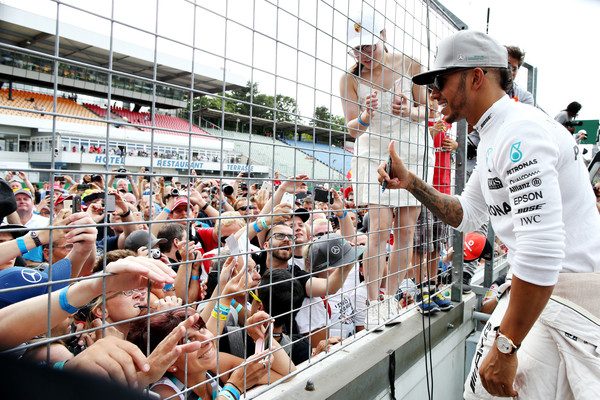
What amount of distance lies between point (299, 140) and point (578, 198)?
1.06 meters

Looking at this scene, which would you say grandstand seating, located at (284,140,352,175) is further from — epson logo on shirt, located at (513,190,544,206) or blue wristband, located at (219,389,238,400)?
blue wristband, located at (219,389,238,400)

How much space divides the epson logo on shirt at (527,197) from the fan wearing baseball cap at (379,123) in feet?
2.34

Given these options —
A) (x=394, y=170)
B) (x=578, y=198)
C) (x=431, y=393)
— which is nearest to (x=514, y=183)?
(x=578, y=198)

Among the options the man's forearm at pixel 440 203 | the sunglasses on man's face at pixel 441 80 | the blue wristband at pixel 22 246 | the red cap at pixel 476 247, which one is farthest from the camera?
the red cap at pixel 476 247

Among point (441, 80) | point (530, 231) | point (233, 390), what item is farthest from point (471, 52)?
point (233, 390)

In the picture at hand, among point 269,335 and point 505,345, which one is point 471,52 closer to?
point 505,345

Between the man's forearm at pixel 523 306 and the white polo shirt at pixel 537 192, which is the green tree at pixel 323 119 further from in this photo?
the man's forearm at pixel 523 306

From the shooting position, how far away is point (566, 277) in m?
1.65

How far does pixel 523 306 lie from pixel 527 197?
0.36 meters

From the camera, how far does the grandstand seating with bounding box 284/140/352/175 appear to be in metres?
1.77

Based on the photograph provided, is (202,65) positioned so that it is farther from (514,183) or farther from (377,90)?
(377,90)

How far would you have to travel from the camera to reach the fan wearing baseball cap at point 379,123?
217 cm

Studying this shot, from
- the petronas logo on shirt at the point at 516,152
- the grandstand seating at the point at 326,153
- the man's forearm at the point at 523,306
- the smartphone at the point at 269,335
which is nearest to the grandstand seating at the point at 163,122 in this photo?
the grandstand seating at the point at 326,153

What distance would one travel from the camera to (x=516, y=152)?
150cm
